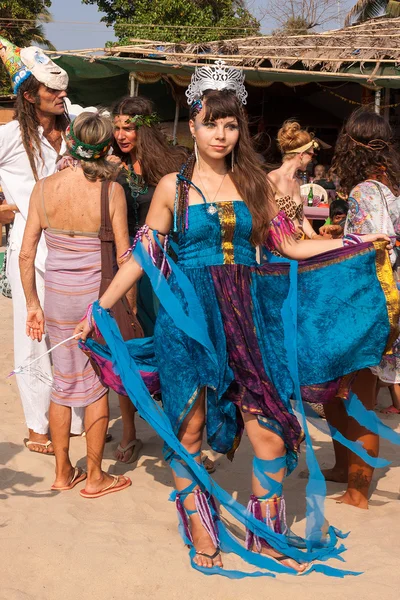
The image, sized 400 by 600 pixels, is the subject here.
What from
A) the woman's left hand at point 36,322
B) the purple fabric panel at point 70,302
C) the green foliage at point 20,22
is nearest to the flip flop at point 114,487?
the purple fabric panel at point 70,302

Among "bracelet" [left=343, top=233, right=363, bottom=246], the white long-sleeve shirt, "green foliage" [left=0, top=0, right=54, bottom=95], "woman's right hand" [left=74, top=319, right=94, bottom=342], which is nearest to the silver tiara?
"bracelet" [left=343, top=233, right=363, bottom=246]

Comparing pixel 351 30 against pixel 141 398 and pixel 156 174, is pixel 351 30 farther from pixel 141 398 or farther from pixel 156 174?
pixel 141 398

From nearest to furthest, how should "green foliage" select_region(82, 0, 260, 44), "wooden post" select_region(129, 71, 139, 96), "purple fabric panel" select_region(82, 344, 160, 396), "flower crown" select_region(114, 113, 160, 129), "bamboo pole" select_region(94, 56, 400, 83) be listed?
"purple fabric panel" select_region(82, 344, 160, 396) < "flower crown" select_region(114, 113, 160, 129) < "bamboo pole" select_region(94, 56, 400, 83) < "wooden post" select_region(129, 71, 139, 96) < "green foliage" select_region(82, 0, 260, 44)

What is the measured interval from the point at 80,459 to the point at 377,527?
6.09ft

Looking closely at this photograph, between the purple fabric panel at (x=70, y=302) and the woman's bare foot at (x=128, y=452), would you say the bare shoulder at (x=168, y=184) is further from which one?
the woman's bare foot at (x=128, y=452)

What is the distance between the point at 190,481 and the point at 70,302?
1.18 m

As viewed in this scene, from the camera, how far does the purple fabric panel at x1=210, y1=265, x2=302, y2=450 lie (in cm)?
297

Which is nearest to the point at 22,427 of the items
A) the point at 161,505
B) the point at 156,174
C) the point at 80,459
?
the point at 80,459

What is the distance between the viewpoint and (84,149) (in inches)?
142

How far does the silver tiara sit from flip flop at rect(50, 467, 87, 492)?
2135 mm

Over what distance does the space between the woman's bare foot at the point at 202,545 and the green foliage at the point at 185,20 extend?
20.6 m

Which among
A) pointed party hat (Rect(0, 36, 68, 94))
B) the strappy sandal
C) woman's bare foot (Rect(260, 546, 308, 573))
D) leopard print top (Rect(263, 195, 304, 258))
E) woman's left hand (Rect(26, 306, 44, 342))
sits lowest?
woman's bare foot (Rect(260, 546, 308, 573))

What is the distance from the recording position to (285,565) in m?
3.03

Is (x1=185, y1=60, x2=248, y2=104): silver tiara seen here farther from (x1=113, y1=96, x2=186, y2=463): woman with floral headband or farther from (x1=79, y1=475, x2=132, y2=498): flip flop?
(x1=79, y1=475, x2=132, y2=498): flip flop
